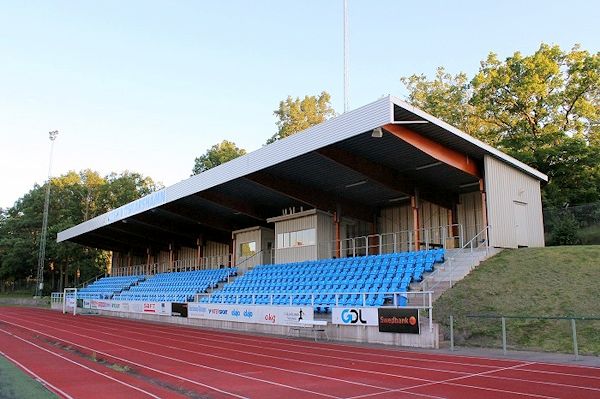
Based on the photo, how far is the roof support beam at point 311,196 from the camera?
2414 cm

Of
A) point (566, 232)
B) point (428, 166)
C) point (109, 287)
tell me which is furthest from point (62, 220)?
point (566, 232)

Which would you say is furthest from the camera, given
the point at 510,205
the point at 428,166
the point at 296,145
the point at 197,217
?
the point at 197,217

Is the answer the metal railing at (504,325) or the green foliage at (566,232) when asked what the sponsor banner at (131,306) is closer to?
the metal railing at (504,325)

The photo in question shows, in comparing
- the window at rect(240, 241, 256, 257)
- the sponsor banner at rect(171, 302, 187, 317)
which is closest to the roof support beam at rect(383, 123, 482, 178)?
the sponsor banner at rect(171, 302, 187, 317)

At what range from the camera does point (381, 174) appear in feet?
72.4

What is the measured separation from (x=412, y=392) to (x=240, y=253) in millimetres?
26764

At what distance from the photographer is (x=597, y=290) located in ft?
49.7

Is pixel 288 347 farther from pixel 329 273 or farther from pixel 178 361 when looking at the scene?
pixel 329 273

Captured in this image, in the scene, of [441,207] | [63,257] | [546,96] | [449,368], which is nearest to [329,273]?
[441,207]

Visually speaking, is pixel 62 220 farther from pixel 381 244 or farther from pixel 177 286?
pixel 381 244

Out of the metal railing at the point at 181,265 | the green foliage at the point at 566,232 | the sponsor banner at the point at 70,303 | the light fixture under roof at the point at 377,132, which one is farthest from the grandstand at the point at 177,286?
the green foliage at the point at 566,232

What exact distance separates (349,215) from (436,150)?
9477mm

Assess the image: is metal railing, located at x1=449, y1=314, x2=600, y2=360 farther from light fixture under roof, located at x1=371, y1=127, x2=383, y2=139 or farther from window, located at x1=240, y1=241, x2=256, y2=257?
window, located at x1=240, y1=241, x2=256, y2=257

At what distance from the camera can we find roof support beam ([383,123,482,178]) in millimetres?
17797
